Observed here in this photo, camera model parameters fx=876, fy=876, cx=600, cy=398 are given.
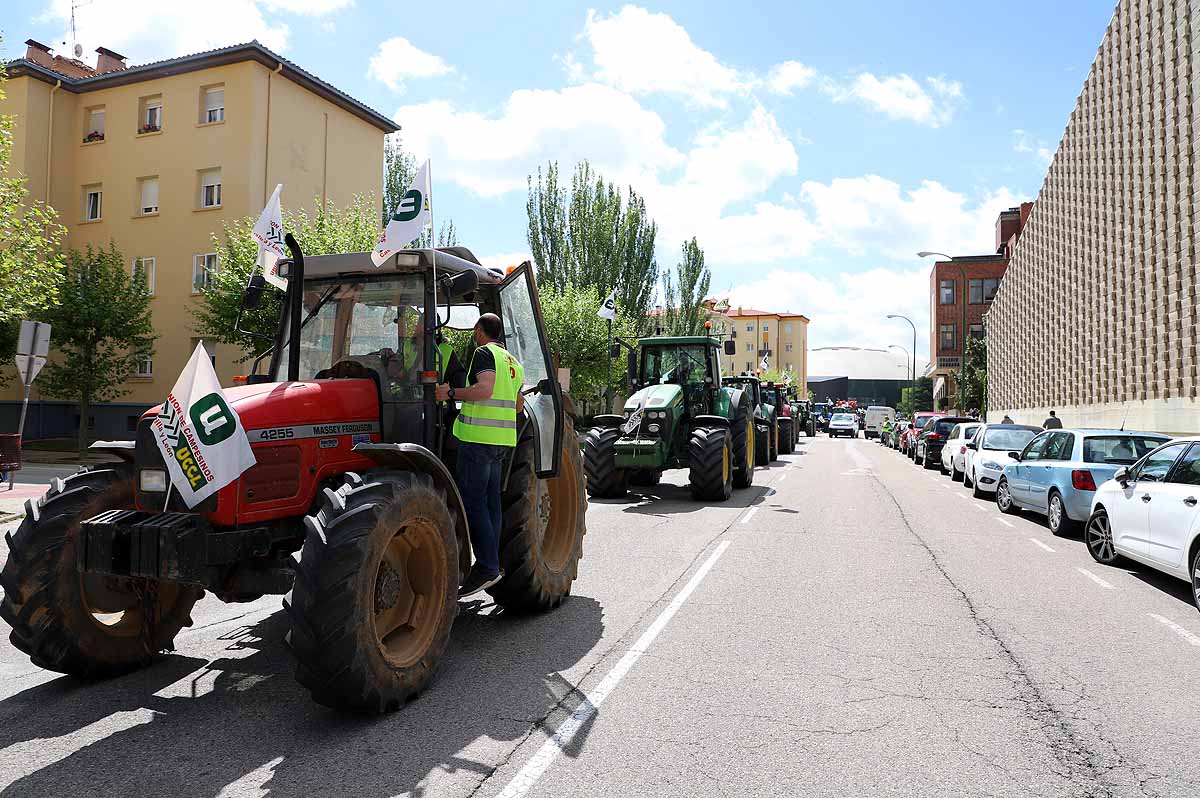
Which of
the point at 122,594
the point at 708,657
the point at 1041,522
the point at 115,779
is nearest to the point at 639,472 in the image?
the point at 1041,522

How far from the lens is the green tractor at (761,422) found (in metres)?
24.5

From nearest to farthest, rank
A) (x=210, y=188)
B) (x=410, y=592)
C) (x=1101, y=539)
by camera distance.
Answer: (x=410, y=592) → (x=1101, y=539) → (x=210, y=188)

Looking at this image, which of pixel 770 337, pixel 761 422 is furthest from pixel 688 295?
pixel 770 337

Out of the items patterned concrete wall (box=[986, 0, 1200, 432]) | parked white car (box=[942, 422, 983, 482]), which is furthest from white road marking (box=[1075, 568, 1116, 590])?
parked white car (box=[942, 422, 983, 482])

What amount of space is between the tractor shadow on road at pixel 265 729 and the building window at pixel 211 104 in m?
25.4

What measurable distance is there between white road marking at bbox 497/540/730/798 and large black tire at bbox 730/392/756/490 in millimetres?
9345

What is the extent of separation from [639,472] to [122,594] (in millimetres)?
12102

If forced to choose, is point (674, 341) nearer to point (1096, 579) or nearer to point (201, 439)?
point (1096, 579)

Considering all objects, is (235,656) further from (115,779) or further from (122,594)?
(115,779)

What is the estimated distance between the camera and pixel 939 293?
2854 inches

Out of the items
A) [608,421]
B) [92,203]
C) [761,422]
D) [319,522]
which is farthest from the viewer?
[92,203]

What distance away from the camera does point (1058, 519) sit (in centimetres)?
1178

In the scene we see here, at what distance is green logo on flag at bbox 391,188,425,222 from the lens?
517cm

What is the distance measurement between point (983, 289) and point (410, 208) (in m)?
74.1
